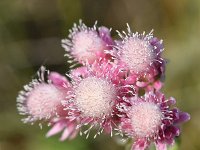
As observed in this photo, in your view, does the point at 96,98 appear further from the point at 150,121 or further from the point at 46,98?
the point at 46,98

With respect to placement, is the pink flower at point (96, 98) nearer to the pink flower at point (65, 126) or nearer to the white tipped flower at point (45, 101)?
the white tipped flower at point (45, 101)

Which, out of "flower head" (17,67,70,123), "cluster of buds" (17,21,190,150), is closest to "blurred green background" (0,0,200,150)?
"flower head" (17,67,70,123)

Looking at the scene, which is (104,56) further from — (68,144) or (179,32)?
(179,32)

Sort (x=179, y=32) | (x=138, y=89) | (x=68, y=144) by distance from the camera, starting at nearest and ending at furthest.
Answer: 1. (x=138, y=89)
2. (x=68, y=144)
3. (x=179, y=32)

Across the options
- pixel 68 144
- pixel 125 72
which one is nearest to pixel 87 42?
pixel 125 72

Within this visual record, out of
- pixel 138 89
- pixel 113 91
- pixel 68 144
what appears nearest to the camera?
pixel 113 91

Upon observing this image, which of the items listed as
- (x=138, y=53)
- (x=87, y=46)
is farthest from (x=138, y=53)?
(x=87, y=46)

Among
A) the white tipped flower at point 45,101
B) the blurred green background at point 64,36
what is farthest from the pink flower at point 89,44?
the blurred green background at point 64,36

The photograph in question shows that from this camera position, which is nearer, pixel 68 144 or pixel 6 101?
pixel 68 144

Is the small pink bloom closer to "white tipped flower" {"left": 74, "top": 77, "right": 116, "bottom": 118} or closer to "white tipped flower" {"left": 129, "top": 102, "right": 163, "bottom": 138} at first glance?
"white tipped flower" {"left": 74, "top": 77, "right": 116, "bottom": 118}
